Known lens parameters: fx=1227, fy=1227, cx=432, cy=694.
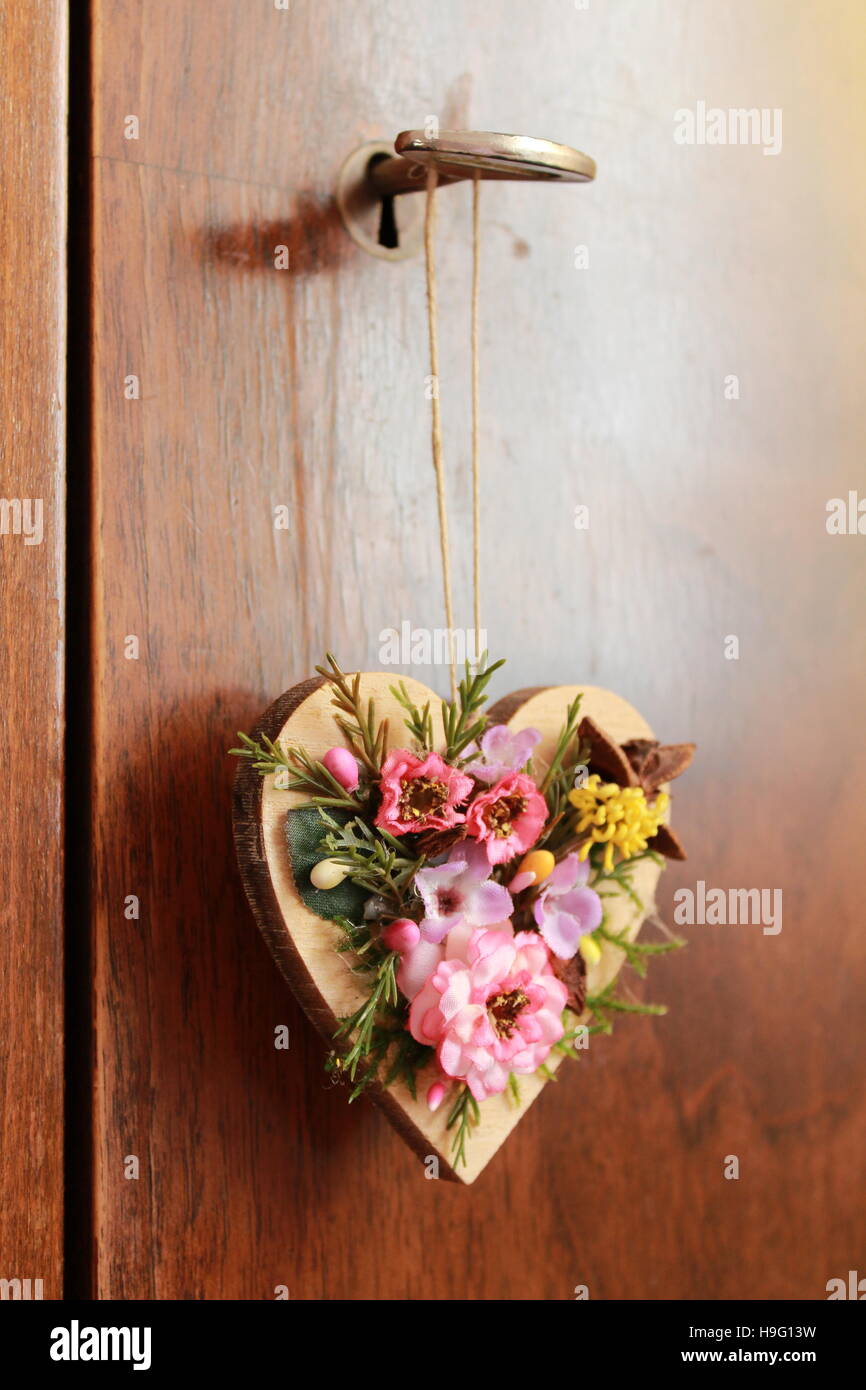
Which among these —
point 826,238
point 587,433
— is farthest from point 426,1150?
point 826,238

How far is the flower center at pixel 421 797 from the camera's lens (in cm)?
46

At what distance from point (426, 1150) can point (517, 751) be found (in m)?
0.16

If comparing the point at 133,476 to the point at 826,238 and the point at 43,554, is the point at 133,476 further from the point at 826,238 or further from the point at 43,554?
the point at 826,238

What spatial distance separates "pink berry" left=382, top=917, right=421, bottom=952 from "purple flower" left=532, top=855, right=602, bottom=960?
6 centimetres

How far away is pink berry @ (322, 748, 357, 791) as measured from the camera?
1.51 ft

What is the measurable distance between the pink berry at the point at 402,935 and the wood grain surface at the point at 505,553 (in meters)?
0.08
